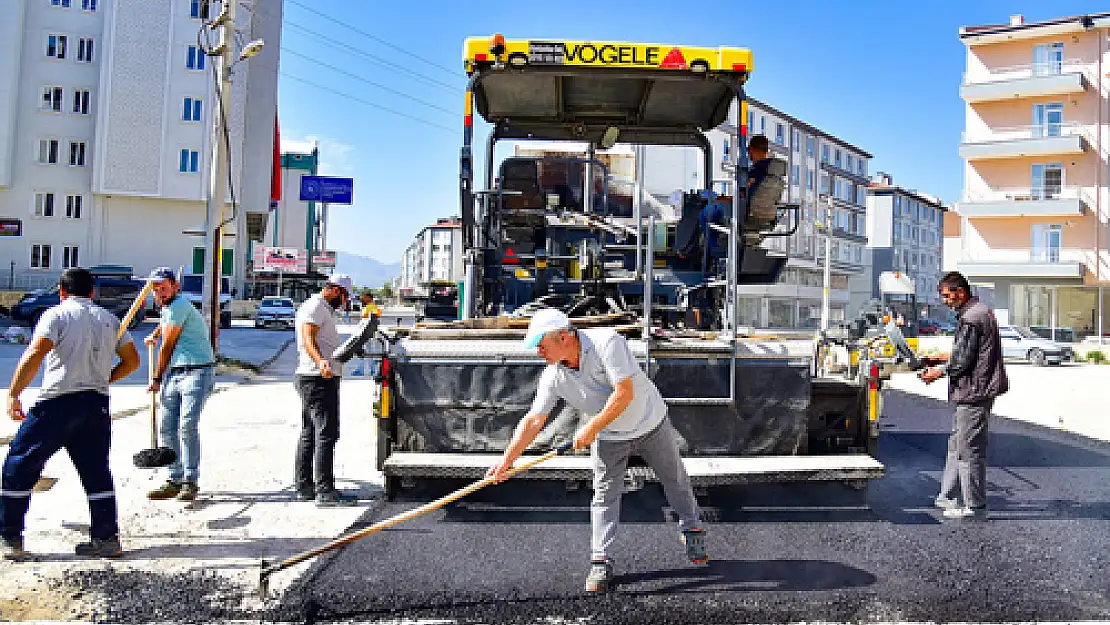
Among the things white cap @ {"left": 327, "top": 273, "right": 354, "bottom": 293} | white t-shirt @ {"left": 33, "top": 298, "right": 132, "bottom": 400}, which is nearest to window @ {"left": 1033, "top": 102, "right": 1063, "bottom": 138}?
white cap @ {"left": 327, "top": 273, "right": 354, "bottom": 293}

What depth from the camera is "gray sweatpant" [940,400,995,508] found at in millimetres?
5328

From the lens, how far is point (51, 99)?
3394 cm

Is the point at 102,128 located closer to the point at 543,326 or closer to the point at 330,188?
the point at 330,188

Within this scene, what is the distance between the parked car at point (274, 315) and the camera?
29.5 meters

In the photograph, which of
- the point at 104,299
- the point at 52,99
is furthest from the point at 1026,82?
the point at 52,99

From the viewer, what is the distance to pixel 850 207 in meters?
64.0

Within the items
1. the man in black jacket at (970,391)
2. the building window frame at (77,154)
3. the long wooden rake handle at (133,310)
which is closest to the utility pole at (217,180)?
the long wooden rake handle at (133,310)

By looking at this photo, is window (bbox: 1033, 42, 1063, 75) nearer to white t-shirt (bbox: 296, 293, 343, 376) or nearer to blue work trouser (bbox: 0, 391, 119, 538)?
white t-shirt (bbox: 296, 293, 343, 376)

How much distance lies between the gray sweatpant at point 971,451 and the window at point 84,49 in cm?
3834

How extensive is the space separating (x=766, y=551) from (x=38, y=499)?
15.7 feet

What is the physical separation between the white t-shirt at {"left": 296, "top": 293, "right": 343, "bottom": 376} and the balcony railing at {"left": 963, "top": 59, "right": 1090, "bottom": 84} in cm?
3849

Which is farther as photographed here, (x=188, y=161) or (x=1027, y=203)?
(x=1027, y=203)

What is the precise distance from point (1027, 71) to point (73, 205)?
42.3 metres

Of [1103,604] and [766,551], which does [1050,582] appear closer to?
[1103,604]
